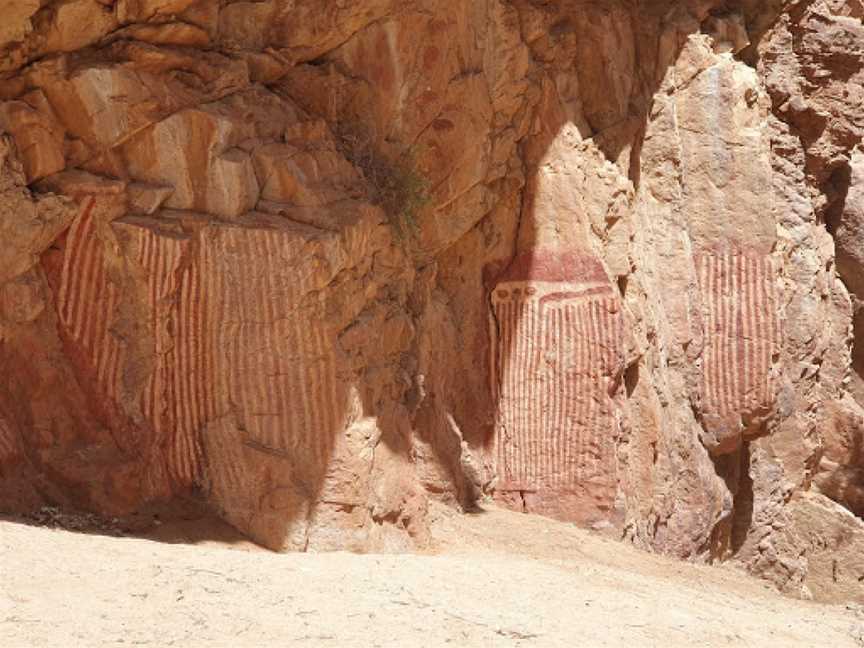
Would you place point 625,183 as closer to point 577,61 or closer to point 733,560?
point 577,61

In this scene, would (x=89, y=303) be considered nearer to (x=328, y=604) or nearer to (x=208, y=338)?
(x=208, y=338)

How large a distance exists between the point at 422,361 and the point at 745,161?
3.11 m

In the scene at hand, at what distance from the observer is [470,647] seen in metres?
4.70

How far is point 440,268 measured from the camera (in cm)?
834

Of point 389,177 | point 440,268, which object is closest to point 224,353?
point 389,177

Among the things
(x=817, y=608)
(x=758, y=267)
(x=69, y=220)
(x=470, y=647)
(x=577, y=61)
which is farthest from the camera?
(x=758, y=267)

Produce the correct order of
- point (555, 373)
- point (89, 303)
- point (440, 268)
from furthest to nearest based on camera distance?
point (555, 373) < point (440, 268) < point (89, 303)

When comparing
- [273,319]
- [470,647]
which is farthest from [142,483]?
[470,647]

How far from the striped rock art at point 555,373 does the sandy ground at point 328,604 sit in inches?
79.3

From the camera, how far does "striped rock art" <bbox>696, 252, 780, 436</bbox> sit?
9.61 meters

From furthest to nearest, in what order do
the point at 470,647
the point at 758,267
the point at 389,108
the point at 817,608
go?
the point at 758,267 < the point at 389,108 < the point at 817,608 < the point at 470,647

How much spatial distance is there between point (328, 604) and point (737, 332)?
207 inches

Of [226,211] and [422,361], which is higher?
[226,211]

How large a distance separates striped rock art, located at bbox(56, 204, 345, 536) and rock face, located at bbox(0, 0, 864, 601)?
0.01 meters
